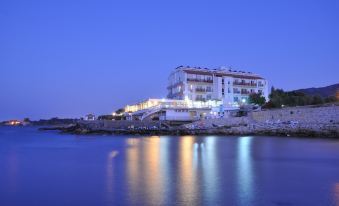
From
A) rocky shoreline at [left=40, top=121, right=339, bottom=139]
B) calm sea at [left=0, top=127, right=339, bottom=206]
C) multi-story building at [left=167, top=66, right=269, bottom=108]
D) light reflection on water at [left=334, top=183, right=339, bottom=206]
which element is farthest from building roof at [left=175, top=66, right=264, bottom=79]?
light reflection on water at [left=334, top=183, right=339, bottom=206]

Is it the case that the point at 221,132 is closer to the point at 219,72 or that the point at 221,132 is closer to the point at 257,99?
the point at 257,99

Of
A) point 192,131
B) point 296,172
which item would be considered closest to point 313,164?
point 296,172

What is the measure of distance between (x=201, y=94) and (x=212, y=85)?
289 cm

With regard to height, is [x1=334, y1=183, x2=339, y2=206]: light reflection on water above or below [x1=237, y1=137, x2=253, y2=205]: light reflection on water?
below

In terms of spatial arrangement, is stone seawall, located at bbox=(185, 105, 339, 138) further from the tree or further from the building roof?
the building roof

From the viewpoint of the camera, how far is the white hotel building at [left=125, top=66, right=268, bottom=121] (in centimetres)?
6300

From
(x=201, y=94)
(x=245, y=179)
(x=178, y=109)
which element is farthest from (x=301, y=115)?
(x=245, y=179)

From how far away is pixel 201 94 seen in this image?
228 feet

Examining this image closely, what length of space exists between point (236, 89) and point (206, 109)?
1077cm

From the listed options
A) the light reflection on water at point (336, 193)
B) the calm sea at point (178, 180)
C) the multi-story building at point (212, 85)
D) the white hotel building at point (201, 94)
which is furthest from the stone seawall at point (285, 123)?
the light reflection on water at point (336, 193)

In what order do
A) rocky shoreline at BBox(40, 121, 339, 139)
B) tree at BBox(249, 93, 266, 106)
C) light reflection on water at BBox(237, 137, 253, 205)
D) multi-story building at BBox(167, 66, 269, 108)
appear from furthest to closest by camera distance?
1. multi-story building at BBox(167, 66, 269, 108)
2. tree at BBox(249, 93, 266, 106)
3. rocky shoreline at BBox(40, 121, 339, 139)
4. light reflection on water at BBox(237, 137, 253, 205)

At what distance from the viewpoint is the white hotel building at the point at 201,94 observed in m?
63.0

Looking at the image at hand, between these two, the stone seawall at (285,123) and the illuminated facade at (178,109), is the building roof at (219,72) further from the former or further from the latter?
the stone seawall at (285,123)

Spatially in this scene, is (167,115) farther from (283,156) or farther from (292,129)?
(283,156)
